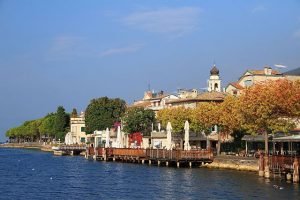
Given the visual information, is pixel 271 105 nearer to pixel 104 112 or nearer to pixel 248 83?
pixel 248 83

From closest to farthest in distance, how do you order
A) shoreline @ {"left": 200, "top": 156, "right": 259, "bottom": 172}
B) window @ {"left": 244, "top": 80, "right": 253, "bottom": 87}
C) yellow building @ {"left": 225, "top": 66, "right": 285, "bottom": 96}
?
shoreline @ {"left": 200, "top": 156, "right": 259, "bottom": 172} → yellow building @ {"left": 225, "top": 66, "right": 285, "bottom": 96} → window @ {"left": 244, "top": 80, "right": 253, "bottom": 87}

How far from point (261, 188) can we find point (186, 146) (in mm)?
29746

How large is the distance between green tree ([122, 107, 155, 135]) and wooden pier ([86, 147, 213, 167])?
1086 centimetres

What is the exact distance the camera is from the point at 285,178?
58.6m

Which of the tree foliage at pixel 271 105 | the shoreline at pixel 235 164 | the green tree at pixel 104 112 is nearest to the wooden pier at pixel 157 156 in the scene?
the shoreline at pixel 235 164

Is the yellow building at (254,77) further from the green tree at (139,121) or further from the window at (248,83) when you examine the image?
the green tree at (139,121)

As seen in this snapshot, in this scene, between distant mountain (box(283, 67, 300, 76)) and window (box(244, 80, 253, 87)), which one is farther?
window (box(244, 80, 253, 87))

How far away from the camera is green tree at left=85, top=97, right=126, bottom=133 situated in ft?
497

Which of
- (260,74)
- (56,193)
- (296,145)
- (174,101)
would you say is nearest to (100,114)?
(174,101)

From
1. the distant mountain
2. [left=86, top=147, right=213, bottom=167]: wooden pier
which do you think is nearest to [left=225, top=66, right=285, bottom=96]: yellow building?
the distant mountain

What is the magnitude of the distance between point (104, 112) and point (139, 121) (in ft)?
118

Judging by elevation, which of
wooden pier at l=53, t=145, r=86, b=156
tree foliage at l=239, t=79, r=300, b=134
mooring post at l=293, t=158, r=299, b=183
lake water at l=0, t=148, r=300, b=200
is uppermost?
tree foliage at l=239, t=79, r=300, b=134

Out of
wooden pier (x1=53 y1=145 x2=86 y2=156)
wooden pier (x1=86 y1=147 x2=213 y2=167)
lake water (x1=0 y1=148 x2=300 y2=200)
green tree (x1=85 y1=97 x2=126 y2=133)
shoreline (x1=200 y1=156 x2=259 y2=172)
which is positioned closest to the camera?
lake water (x1=0 y1=148 x2=300 y2=200)

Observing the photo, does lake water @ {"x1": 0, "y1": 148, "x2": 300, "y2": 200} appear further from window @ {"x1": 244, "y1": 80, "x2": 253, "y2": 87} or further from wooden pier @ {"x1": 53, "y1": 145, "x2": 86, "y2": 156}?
wooden pier @ {"x1": 53, "y1": 145, "x2": 86, "y2": 156}
